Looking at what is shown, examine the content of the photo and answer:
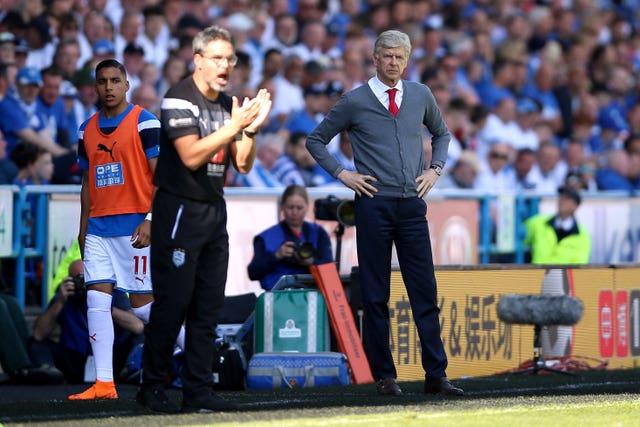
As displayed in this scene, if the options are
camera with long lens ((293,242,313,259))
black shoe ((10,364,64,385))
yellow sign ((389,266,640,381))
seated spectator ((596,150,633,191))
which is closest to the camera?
black shoe ((10,364,64,385))

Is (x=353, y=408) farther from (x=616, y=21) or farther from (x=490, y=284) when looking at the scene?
(x=616, y=21)

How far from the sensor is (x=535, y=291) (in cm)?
1180

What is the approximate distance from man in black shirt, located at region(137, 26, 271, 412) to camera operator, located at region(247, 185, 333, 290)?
3797 mm

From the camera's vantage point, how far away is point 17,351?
421 inches

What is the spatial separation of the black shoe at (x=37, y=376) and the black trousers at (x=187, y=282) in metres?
3.43

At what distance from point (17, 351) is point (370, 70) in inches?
306

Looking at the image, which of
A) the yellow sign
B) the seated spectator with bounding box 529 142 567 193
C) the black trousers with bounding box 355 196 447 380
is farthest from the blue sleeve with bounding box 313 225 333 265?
the seated spectator with bounding box 529 142 567 193

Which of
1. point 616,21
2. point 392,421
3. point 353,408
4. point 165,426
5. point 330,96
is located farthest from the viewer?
point 616,21

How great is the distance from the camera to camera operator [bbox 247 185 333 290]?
11023 mm

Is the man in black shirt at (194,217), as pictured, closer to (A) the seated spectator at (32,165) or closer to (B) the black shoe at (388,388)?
(B) the black shoe at (388,388)

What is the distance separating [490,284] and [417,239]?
297 cm

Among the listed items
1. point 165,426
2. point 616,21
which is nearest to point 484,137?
point 616,21

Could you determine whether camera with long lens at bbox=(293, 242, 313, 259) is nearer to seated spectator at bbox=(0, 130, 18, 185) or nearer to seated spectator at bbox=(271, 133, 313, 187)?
seated spectator at bbox=(0, 130, 18, 185)

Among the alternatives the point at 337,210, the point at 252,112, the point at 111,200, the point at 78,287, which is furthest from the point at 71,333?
the point at 252,112
